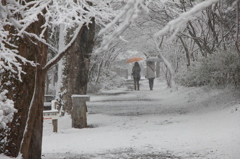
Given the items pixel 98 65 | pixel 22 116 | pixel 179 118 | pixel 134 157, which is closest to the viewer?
pixel 22 116

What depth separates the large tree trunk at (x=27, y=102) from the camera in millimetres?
3959

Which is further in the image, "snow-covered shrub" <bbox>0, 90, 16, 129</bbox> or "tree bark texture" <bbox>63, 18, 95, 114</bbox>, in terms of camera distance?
"tree bark texture" <bbox>63, 18, 95, 114</bbox>

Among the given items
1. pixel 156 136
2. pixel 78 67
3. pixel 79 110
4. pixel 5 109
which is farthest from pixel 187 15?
pixel 78 67

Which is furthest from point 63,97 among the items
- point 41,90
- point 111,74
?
point 111,74

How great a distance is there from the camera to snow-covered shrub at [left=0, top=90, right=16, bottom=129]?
369 centimetres

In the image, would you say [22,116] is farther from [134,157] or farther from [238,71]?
[238,71]

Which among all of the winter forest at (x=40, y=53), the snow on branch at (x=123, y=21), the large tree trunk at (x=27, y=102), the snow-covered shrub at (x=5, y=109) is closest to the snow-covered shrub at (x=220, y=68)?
the winter forest at (x=40, y=53)

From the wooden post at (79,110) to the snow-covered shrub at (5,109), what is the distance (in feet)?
13.4

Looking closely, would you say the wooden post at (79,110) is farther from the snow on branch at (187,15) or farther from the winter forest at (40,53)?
the snow on branch at (187,15)

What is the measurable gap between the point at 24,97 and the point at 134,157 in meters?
2.06

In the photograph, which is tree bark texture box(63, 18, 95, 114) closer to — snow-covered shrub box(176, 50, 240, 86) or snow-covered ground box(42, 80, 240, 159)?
snow-covered ground box(42, 80, 240, 159)

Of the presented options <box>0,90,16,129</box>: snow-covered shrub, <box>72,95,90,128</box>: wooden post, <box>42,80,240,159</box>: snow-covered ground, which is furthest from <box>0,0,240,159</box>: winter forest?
<box>72,95,90,128</box>: wooden post

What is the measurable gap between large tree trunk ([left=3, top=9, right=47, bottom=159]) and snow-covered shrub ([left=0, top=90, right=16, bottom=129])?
105mm

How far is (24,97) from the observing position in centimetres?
404
